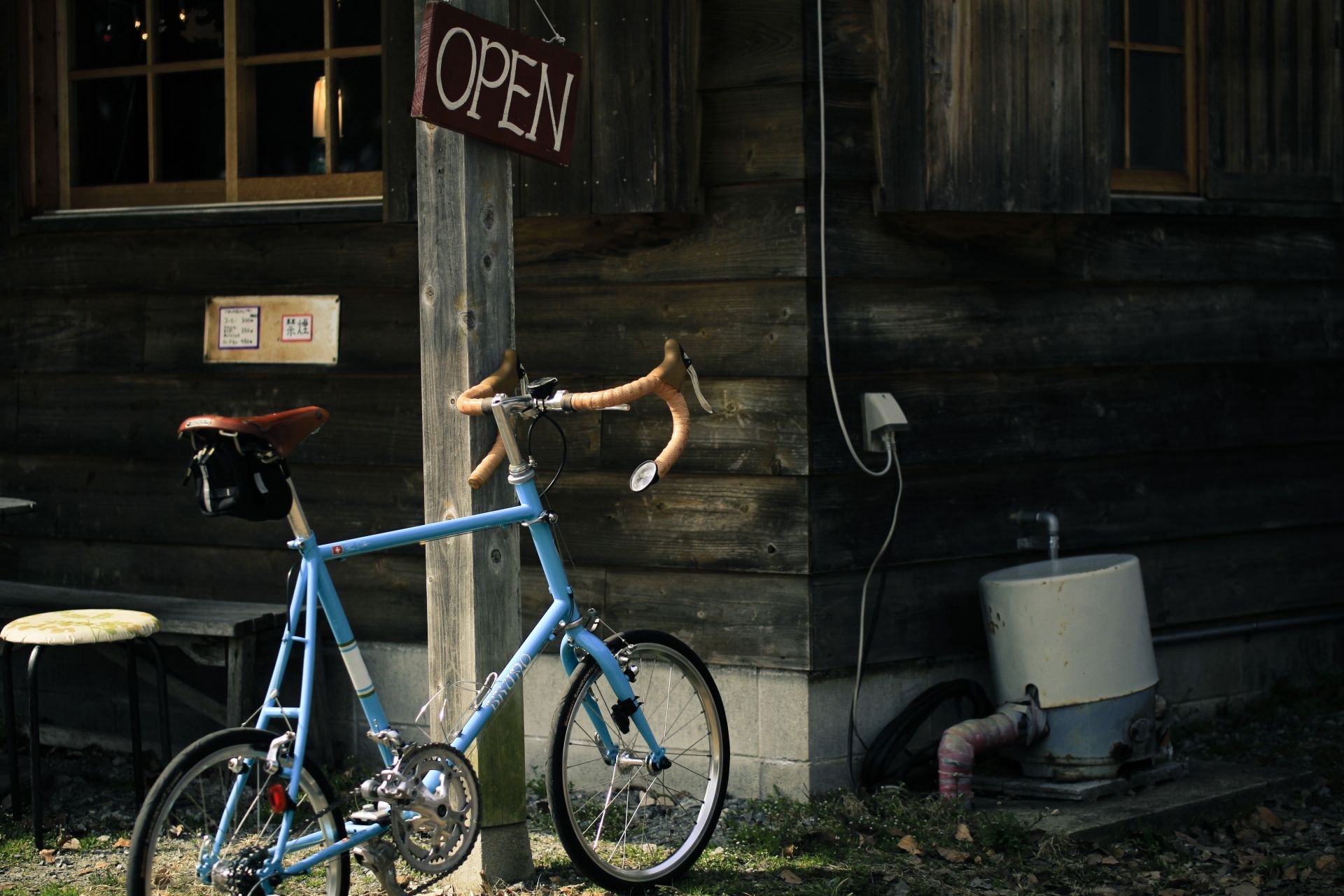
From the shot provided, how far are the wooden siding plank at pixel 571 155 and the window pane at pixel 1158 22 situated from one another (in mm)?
2196

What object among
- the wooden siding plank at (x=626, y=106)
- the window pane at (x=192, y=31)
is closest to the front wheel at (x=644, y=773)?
the wooden siding plank at (x=626, y=106)

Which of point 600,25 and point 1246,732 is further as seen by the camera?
point 1246,732

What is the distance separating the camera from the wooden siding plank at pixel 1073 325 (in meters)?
5.29

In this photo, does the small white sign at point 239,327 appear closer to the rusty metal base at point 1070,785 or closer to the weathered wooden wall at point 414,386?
the weathered wooden wall at point 414,386

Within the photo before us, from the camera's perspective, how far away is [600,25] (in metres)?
5.09

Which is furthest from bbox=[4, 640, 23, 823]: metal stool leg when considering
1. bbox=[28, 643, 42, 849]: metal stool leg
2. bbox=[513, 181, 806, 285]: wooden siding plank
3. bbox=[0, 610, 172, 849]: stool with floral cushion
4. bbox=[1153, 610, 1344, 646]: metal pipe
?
bbox=[1153, 610, 1344, 646]: metal pipe

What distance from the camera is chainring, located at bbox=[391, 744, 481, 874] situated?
13.0 ft

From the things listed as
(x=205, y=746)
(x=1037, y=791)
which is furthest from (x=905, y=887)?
(x=205, y=746)

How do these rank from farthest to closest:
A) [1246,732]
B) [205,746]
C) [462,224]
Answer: [1246,732] < [462,224] < [205,746]

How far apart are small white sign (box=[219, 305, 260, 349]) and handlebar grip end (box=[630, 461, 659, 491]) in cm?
247

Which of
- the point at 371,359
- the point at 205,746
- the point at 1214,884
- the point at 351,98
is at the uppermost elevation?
the point at 351,98

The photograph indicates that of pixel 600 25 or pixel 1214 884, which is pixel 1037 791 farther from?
pixel 600 25

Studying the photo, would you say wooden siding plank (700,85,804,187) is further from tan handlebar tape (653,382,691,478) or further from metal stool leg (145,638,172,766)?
metal stool leg (145,638,172,766)

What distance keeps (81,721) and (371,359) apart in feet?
6.30
